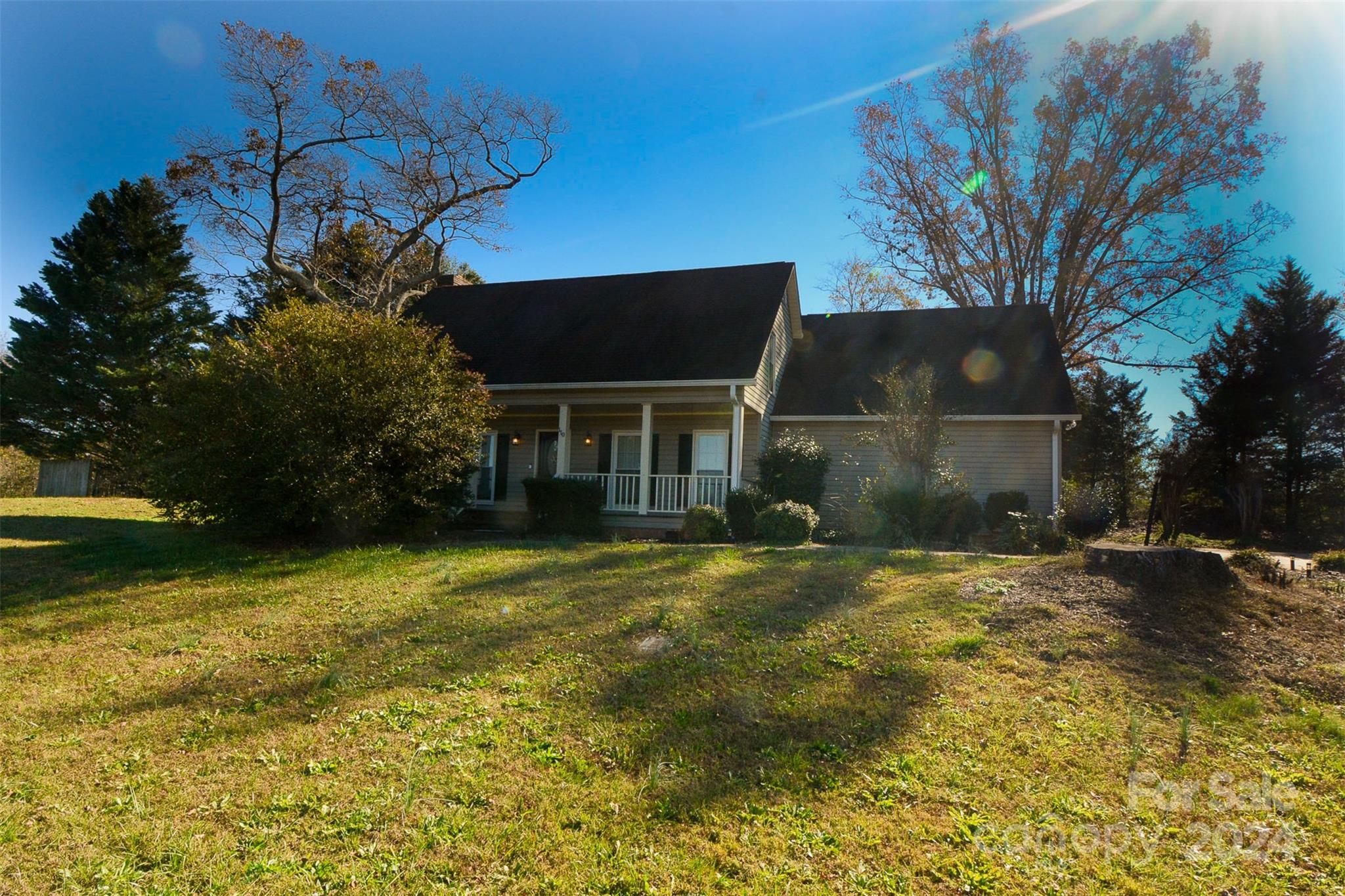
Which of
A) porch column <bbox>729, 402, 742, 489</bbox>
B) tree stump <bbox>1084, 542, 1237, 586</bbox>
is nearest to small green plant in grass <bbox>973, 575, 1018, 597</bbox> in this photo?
tree stump <bbox>1084, 542, 1237, 586</bbox>

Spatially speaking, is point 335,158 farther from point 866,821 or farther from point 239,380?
point 866,821

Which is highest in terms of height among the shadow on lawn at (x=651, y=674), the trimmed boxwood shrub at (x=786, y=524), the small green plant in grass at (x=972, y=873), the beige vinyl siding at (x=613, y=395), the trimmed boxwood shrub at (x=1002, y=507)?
the beige vinyl siding at (x=613, y=395)

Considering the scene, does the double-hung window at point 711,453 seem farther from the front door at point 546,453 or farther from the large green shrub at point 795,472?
the front door at point 546,453

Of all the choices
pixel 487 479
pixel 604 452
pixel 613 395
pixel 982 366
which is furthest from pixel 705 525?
pixel 982 366

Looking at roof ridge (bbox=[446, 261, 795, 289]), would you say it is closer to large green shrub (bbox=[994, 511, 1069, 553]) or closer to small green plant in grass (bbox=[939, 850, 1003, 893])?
large green shrub (bbox=[994, 511, 1069, 553])

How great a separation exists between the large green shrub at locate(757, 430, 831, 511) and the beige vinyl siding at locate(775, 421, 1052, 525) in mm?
780

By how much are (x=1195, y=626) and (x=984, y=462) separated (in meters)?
9.83

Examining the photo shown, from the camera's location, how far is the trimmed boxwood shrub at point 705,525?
12.8 metres

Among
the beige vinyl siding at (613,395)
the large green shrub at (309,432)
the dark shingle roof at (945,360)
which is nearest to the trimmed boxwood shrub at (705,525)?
the beige vinyl siding at (613,395)

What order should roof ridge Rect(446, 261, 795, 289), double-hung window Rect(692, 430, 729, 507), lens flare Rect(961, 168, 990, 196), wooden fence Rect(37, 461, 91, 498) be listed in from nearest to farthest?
double-hung window Rect(692, 430, 729, 507) → roof ridge Rect(446, 261, 795, 289) → wooden fence Rect(37, 461, 91, 498) → lens flare Rect(961, 168, 990, 196)

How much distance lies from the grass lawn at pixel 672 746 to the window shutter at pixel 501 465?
1025 centimetres

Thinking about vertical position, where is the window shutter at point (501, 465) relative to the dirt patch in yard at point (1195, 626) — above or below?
above

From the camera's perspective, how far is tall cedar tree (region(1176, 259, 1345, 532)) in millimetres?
18719

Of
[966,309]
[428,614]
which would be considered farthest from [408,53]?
[428,614]
